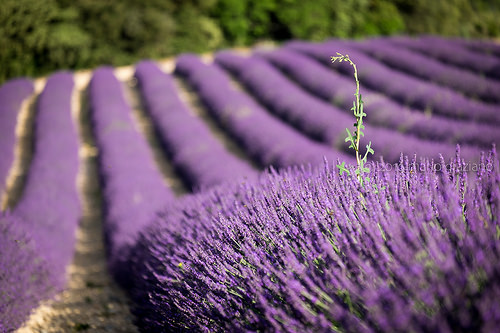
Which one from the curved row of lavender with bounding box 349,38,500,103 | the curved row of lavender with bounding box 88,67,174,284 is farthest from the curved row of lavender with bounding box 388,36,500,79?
the curved row of lavender with bounding box 88,67,174,284

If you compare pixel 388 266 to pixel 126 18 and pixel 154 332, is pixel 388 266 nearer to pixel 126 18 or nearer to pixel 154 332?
pixel 154 332

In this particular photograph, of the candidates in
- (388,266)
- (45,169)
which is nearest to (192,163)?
(45,169)

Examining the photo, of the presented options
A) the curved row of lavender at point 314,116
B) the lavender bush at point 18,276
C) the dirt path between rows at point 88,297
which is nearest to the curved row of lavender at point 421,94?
the curved row of lavender at point 314,116

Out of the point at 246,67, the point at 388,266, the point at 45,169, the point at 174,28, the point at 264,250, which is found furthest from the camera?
the point at 174,28

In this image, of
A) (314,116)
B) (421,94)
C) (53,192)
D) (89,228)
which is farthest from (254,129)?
(421,94)

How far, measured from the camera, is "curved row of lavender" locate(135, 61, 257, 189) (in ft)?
16.6

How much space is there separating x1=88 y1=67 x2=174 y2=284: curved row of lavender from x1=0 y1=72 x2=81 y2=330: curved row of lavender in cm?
45

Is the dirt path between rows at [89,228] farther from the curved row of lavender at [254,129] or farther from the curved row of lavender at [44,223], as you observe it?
the curved row of lavender at [254,129]

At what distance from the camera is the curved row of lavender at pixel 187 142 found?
507cm

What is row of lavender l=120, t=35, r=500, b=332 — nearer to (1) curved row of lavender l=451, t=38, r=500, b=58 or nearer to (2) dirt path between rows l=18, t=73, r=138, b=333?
(2) dirt path between rows l=18, t=73, r=138, b=333

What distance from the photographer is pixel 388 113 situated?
21.4 feet

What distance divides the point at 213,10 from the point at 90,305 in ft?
52.1

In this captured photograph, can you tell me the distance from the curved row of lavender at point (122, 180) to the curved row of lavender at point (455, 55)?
765 cm

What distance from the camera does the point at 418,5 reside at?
64.6 feet
